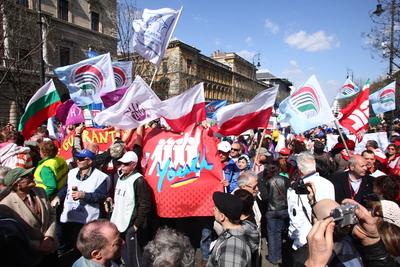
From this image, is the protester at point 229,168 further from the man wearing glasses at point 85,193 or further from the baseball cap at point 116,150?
the man wearing glasses at point 85,193

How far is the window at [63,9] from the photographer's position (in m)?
30.6

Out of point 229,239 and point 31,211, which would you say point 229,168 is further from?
point 31,211

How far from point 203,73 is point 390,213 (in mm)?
62511

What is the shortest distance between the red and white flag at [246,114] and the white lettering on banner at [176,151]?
0.59 meters

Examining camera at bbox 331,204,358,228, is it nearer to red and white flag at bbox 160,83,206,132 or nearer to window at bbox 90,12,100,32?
red and white flag at bbox 160,83,206,132

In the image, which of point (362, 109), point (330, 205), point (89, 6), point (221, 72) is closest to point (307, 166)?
→ point (330, 205)

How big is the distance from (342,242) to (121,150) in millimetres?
3171

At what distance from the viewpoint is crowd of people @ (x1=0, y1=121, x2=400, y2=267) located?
2.21m

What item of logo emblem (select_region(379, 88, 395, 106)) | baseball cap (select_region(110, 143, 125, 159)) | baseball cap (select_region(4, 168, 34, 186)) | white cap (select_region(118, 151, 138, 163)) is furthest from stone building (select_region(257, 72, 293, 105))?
baseball cap (select_region(4, 168, 34, 186))

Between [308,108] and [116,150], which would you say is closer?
[116,150]

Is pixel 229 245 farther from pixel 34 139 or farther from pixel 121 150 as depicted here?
pixel 34 139

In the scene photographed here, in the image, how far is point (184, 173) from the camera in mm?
4355

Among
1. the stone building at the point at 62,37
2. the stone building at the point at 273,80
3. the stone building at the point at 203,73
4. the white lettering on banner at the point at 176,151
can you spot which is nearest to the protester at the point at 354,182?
the white lettering on banner at the point at 176,151

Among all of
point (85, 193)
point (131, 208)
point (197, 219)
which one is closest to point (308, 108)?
point (197, 219)
